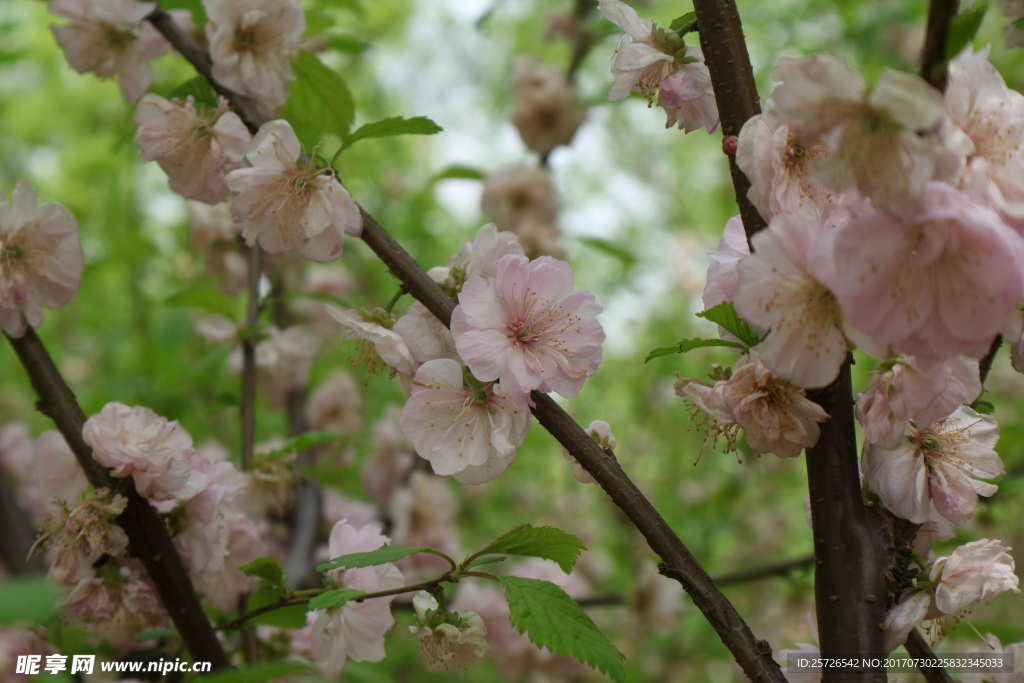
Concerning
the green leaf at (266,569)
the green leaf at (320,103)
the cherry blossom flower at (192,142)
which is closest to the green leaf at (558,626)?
the green leaf at (266,569)

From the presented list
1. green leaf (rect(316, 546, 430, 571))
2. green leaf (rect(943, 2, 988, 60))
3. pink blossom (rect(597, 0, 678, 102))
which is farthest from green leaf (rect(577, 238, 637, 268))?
green leaf (rect(943, 2, 988, 60))

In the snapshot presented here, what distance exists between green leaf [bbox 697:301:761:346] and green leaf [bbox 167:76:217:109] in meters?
Result: 1.00

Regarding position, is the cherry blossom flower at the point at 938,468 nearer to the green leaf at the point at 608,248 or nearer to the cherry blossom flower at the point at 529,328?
the cherry blossom flower at the point at 529,328

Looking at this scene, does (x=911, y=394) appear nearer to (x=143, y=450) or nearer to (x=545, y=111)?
(x=143, y=450)

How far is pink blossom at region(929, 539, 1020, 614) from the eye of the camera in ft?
3.22

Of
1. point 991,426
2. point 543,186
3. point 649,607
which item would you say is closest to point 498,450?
point 991,426

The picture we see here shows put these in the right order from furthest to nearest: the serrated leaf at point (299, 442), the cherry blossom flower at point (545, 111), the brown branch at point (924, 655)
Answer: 1. the cherry blossom flower at point (545, 111)
2. the serrated leaf at point (299, 442)
3. the brown branch at point (924, 655)

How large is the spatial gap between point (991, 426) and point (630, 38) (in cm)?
71

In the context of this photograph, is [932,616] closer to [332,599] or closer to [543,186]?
[332,599]

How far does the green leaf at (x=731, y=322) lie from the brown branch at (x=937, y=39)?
0.33 m

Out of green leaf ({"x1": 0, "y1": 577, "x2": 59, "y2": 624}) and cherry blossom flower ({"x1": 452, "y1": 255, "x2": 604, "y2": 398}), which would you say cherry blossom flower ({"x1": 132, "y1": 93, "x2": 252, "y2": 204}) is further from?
green leaf ({"x1": 0, "y1": 577, "x2": 59, "y2": 624})

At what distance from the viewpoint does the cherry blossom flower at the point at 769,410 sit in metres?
0.94

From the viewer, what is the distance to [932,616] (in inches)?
40.4

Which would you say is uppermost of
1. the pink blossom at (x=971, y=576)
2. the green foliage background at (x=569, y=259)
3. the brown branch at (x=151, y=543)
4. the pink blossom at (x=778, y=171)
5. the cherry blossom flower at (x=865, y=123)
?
the cherry blossom flower at (x=865, y=123)
